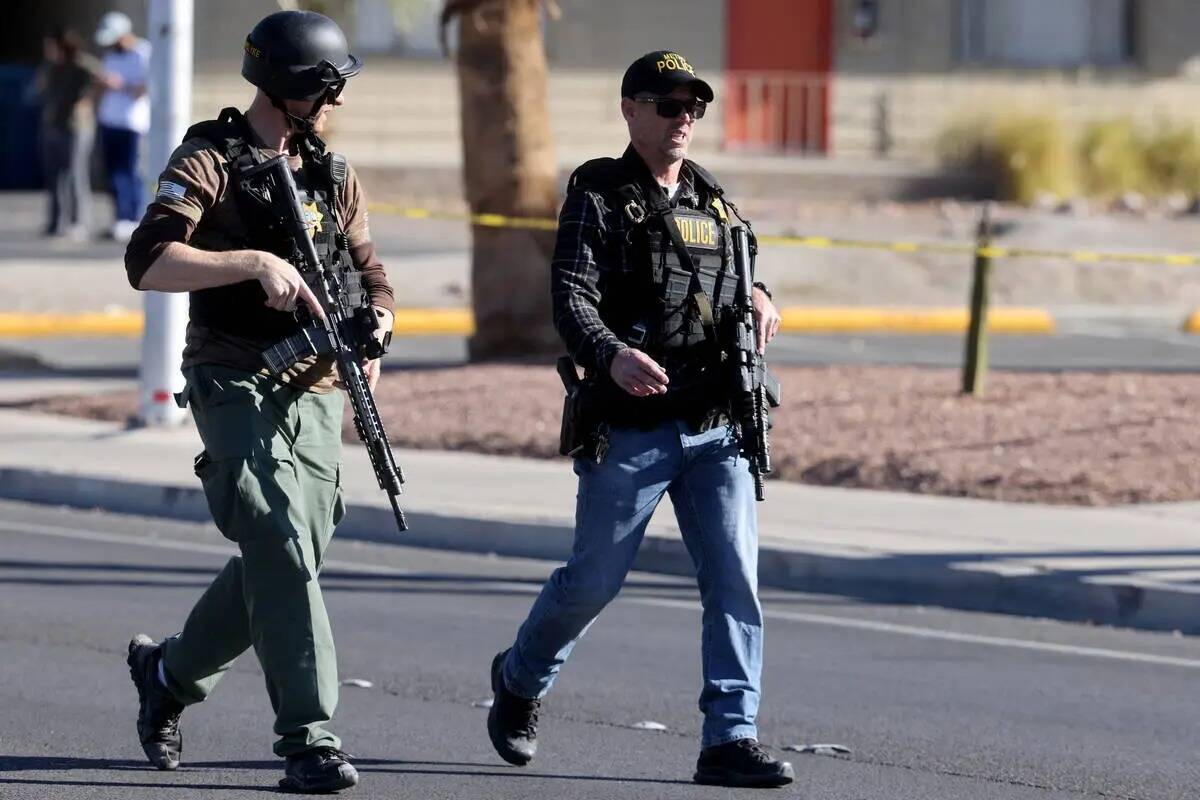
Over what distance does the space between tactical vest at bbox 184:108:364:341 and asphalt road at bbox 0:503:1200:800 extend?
4.09 ft

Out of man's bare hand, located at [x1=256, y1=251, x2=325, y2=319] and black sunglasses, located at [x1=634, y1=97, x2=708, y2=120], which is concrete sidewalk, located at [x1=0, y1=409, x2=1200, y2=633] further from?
man's bare hand, located at [x1=256, y1=251, x2=325, y2=319]

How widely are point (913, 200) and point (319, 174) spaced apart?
68.6ft

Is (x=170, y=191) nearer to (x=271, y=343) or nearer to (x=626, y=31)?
(x=271, y=343)

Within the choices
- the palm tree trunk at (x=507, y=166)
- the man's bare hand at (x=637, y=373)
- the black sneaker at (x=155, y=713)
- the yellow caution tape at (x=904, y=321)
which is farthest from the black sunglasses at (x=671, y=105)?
the yellow caution tape at (x=904, y=321)

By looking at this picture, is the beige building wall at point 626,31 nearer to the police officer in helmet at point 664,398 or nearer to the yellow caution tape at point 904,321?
the yellow caution tape at point 904,321

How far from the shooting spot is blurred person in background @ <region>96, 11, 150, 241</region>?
2112cm

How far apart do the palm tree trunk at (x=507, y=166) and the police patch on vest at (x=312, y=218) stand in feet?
31.5

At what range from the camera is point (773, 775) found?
609cm

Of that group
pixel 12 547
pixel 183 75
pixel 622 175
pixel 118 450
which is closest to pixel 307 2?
pixel 183 75

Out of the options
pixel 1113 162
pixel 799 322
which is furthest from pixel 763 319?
pixel 1113 162

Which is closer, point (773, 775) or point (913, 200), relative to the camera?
point (773, 775)

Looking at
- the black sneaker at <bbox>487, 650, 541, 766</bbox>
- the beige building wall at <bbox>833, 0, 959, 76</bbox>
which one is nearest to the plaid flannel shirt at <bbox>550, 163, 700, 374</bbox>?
the black sneaker at <bbox>487, 650, 541, 766</bbox>

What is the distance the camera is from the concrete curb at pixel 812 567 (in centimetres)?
920

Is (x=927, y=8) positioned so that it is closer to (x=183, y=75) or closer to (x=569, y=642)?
(x=183, y=75)
